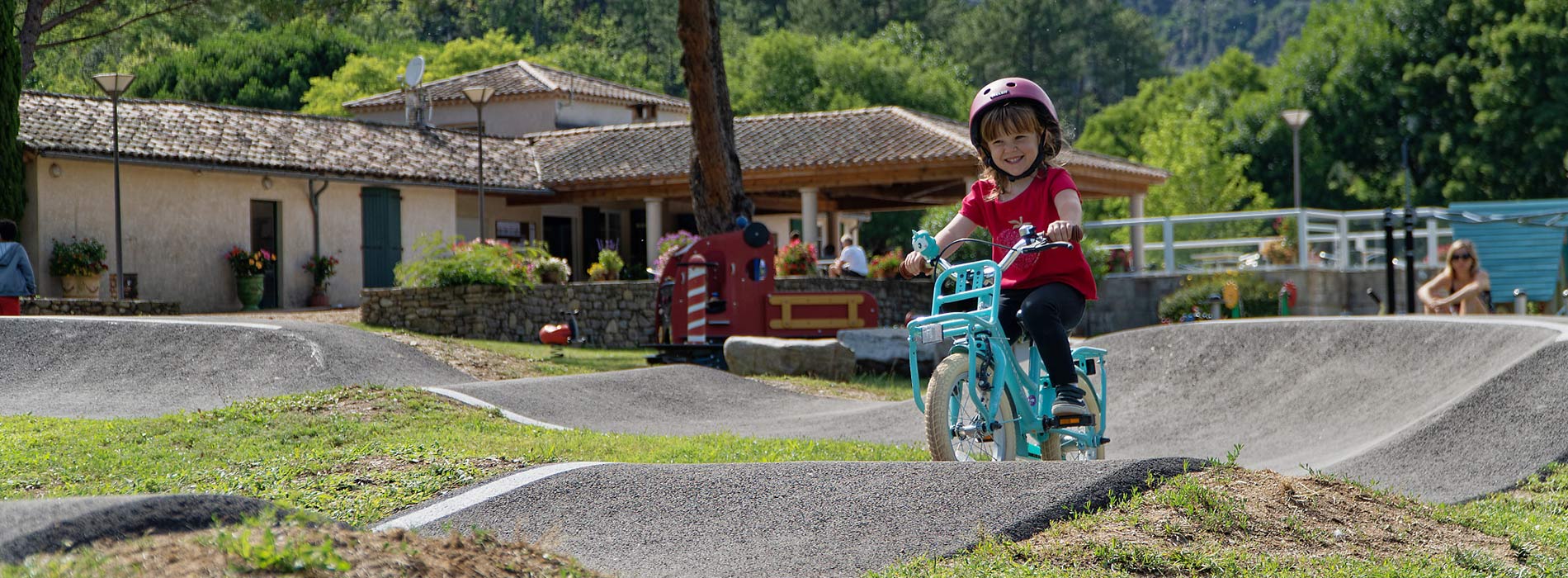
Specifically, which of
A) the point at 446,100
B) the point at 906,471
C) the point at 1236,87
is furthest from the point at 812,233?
the point at 1236,87

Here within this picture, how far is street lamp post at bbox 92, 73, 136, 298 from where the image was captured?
803 inches

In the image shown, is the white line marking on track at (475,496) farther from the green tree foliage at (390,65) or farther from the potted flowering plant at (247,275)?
the green tree foliage at (390,65)

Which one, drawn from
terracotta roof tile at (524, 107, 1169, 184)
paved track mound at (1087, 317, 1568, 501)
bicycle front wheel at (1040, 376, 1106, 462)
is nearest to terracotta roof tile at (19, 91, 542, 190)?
terracotta roof tile at (524, 107, 1169, 184)

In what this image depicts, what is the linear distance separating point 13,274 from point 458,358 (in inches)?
169

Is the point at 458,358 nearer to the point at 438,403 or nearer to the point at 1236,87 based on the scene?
the point at 438,403

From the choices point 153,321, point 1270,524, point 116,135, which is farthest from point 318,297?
point 1270,524

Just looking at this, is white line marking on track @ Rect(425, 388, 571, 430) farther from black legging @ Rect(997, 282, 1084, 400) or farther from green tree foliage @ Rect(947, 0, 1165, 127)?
green tree foliage @ Rect(947, 0, 1165, 127)

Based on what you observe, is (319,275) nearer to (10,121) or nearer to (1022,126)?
(10,121)

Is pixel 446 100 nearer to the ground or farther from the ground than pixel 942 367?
farther from the ground

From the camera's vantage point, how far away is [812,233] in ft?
93.5

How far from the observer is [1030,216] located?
5777 mm

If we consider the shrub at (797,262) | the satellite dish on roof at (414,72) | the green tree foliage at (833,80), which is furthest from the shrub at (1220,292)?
the green tree foliage at (833,80)

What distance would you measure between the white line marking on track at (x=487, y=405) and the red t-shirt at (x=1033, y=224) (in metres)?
4.00

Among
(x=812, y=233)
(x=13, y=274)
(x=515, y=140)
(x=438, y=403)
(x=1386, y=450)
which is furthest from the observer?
(x=515, y=140)
